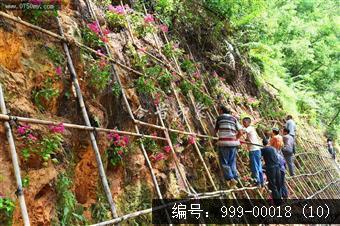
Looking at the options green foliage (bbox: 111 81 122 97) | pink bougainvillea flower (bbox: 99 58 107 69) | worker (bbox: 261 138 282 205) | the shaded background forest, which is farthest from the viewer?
the shaded background forest

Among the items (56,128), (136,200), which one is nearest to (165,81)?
(136,200)

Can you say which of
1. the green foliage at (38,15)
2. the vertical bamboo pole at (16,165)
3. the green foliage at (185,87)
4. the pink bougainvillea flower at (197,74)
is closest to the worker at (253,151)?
the green foliage at (185,87)

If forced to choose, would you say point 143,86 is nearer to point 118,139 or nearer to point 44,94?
point 118,139

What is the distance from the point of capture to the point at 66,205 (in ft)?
10.1

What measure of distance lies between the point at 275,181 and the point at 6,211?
189 inches

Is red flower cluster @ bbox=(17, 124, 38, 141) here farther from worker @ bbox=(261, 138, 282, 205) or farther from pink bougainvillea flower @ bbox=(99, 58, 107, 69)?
Answer: worker @ bbox=(261, 138, 282, 205)

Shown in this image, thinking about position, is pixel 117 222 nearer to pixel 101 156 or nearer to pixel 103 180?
pixel 103 180

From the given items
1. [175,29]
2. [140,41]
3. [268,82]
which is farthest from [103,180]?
[268,82]

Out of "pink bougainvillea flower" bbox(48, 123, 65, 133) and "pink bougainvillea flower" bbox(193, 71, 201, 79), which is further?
"pink bougainvillea flower" bbox(193, 71, 201, 79)

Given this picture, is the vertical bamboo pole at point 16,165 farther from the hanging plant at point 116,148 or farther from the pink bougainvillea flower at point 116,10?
the pink bougainvillea flower at point 116,10

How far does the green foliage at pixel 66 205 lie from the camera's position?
3023 mm
